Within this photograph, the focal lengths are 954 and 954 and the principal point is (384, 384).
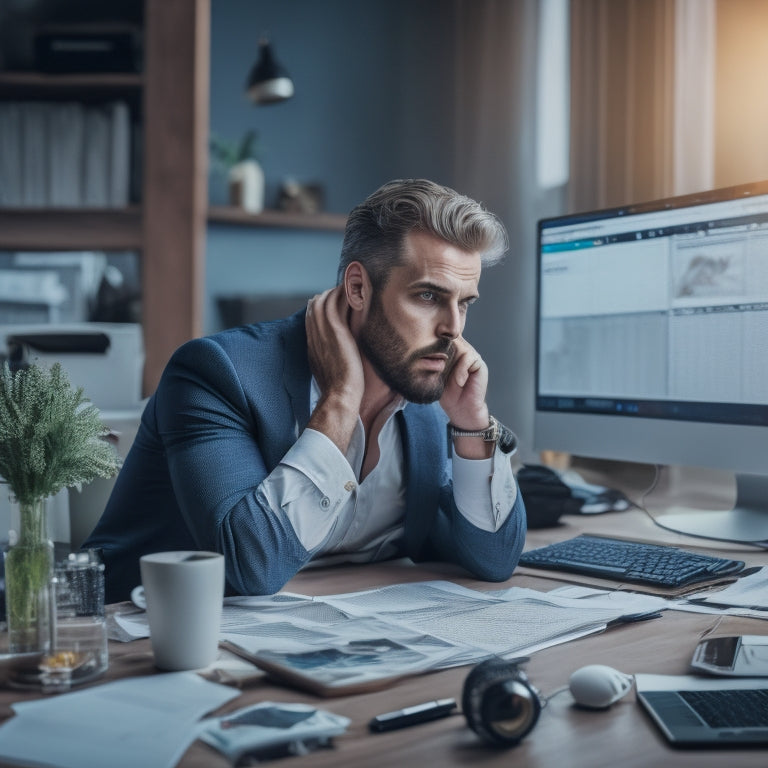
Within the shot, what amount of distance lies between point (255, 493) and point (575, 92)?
188cm

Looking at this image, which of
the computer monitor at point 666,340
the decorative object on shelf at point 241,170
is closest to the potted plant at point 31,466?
the computer monitor at point 666,340

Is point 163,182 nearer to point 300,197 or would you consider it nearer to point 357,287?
point 300,197

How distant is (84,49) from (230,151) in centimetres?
63

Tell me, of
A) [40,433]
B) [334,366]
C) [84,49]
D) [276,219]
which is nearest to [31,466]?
[40,433]

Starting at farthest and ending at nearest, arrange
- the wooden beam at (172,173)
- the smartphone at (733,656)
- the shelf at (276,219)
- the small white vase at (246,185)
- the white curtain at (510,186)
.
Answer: the small white vase at (246,185), the shelf at (276,219), the white curtain at (510,186), the wooden beam at (172,173), the smartphone at (733,656)

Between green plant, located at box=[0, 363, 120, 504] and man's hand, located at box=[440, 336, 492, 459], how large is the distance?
0.64 m

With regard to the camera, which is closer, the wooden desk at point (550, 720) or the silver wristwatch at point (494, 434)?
the wooden desk at point (550, 720)

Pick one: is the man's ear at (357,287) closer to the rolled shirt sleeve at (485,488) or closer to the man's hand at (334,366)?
the man's hand at (334,366)

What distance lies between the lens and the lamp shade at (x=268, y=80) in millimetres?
3121

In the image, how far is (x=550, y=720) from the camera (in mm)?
763

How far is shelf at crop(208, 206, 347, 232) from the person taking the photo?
122 inches

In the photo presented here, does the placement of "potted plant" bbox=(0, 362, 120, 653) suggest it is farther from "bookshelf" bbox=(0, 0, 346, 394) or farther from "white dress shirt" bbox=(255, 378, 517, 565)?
"bookshelf" bbox=(0, 0, 346, 394)

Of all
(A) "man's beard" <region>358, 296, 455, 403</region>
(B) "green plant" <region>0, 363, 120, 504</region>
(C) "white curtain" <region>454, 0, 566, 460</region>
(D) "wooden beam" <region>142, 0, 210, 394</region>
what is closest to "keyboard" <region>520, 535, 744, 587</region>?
(A) "man's beard" <region>358, 296, 455, 403</region>

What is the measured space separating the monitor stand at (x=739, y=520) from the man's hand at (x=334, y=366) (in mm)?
644
